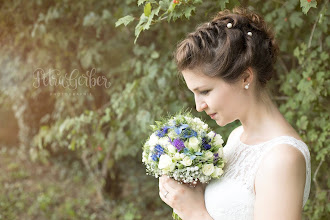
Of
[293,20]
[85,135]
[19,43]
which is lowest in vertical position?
[85,135]

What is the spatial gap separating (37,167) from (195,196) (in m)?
4.95

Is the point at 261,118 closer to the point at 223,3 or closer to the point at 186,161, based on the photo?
the point at 186,161

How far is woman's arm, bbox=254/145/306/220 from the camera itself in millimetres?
1509

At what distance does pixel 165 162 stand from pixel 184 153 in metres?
0.09

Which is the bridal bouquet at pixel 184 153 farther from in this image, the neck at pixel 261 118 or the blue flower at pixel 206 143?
the neck at pixel 261 118

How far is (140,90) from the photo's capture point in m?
3.57

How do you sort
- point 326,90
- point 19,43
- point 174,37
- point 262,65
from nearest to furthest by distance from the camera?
point 262,65 → point 326,90 → point 174,37 → point 19,43

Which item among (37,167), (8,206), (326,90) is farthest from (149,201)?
(326,90)

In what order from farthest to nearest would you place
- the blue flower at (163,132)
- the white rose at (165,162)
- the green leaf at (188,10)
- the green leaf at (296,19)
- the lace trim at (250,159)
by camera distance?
the green leaf at (296,19), the green leaf at (188,10), the blue flower at (163,132), the white rose at (165,162), the lace trim at (250,159)

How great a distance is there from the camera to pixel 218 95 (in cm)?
173

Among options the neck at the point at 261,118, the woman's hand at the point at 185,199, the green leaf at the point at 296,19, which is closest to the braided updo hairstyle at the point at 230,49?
the neck at the point at 261,118

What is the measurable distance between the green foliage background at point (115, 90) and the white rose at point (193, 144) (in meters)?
0.68

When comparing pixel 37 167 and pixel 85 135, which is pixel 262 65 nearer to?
pixel 85 135

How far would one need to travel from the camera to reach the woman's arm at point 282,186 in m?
1.51
